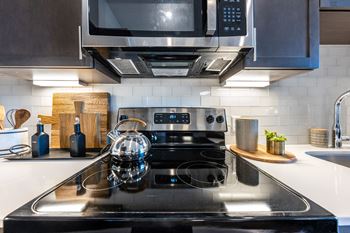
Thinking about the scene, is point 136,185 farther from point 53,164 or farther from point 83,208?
point 53,164

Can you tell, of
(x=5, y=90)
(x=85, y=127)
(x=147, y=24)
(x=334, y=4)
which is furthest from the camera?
(x=5, y=90)

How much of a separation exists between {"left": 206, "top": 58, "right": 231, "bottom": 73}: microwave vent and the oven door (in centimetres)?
19

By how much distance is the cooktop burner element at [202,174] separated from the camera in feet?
2.32

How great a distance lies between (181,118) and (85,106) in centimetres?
60

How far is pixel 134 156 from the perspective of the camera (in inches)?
37.0

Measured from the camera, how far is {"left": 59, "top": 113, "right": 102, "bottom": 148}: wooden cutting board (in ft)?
3.84

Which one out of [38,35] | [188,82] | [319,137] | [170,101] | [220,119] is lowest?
[319,137]

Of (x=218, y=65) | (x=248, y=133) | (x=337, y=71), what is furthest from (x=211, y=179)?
(x=337, y=71)

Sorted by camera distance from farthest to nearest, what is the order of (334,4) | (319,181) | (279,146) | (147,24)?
(279,146)
(334,4)
(147,24)
(319,181)

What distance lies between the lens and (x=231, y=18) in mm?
845

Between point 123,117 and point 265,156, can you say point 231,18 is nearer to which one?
point 265,156

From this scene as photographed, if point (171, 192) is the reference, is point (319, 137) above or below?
above

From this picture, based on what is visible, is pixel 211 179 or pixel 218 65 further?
pixel 218 65

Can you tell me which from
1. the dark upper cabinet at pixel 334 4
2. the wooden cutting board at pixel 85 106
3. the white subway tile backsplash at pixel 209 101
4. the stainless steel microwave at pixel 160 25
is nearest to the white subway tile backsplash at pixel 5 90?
the wooden cutting board at pixel 85 106
